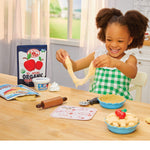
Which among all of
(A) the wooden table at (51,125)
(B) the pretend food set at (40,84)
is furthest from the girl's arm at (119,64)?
(B) the pretend food set at (40,84)

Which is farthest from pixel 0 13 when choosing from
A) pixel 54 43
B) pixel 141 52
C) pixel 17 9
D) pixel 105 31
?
pixel 105 31

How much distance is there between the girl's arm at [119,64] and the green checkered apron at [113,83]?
0.09 metres

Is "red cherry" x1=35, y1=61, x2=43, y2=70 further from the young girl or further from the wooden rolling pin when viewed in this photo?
the wooden rolling pin

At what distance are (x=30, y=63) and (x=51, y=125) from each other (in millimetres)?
618

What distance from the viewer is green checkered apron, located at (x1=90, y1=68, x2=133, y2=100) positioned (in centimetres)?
172

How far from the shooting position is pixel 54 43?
3.60m

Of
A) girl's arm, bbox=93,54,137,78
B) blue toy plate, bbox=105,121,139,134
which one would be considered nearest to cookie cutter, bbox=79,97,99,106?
girl's arm, bbox=93,54,137,78

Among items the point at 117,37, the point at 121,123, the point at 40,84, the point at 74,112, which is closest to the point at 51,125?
the point at 74,112

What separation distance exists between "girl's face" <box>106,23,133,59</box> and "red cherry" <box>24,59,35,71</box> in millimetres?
482

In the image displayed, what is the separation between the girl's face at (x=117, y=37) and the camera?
1597mm

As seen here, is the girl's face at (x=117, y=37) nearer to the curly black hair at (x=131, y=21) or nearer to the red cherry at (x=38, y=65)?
the curly black hair at (x=131, y=21)

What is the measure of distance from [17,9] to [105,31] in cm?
227

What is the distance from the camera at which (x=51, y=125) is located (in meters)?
1.12

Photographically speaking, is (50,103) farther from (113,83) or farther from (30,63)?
(113,83)
